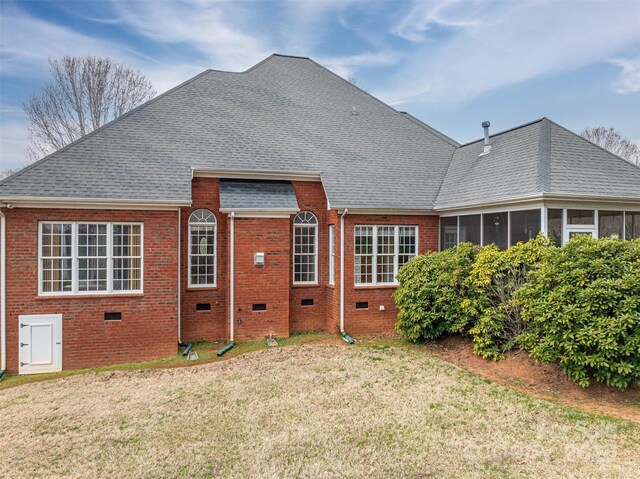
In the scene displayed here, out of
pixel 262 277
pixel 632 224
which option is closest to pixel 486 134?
pixel 632 224

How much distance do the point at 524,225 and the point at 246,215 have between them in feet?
25.3

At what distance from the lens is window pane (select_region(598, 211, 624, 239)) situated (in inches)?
408

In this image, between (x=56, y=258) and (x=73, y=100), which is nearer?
(x=56, y=258)

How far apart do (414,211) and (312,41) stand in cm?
1208

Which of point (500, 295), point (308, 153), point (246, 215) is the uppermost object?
point (308, 153)

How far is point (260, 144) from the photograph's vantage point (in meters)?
13.4

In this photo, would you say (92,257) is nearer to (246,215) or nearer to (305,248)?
(246,215)

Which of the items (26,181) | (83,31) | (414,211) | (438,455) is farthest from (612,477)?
(83,31)

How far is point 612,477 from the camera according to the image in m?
4.84

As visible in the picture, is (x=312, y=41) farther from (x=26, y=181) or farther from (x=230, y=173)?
(x=26, y=181)

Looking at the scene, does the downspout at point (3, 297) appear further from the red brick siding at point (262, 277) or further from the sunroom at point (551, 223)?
the sunroom at point (551, 223)

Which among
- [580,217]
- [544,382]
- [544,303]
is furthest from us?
[580,217]

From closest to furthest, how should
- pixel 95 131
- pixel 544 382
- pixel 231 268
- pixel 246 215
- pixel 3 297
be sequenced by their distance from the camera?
pixel 544 382, pixel 3 297, pixel 231 268, pixel 246 215, pixel 95 131

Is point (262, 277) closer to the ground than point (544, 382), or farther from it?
farther from it
